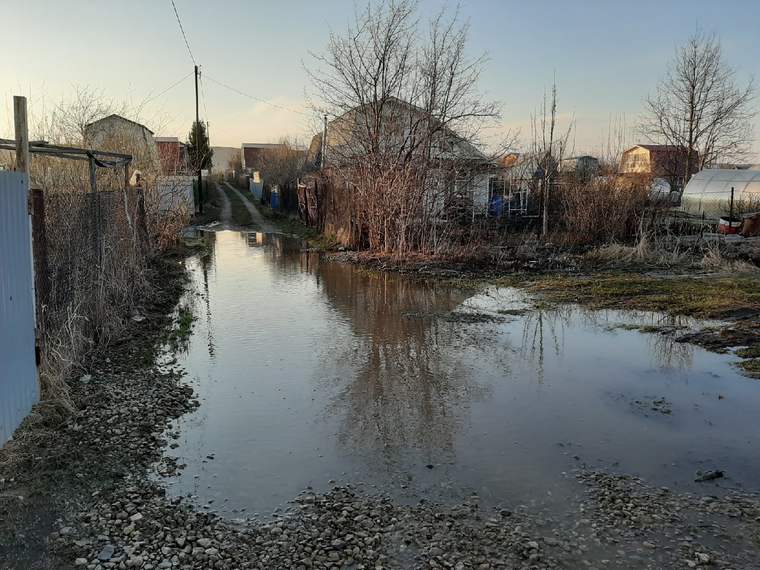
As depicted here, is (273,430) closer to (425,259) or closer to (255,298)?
(255,298)

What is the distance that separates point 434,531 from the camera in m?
3.92

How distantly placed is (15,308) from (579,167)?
2191 cm

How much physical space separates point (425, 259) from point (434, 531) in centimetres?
1282

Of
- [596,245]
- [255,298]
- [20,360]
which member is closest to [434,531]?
[20,360]

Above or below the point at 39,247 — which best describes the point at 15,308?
below

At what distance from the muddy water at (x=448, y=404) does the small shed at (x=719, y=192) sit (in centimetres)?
1582

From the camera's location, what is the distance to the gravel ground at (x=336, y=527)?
3605 mm

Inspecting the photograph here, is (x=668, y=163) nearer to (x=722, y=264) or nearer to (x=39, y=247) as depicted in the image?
(x=722, y=264)

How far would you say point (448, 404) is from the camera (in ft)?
20.6

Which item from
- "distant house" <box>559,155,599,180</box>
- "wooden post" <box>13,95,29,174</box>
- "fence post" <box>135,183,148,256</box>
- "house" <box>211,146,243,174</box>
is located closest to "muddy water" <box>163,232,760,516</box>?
"wooden post" <box>13,95,29,174</box>

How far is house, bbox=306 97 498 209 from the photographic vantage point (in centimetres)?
1836

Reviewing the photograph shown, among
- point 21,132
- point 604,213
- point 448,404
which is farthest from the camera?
point 604,213

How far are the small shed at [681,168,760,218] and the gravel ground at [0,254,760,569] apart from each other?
20.8 m

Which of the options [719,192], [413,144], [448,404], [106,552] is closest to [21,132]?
[106,552]
